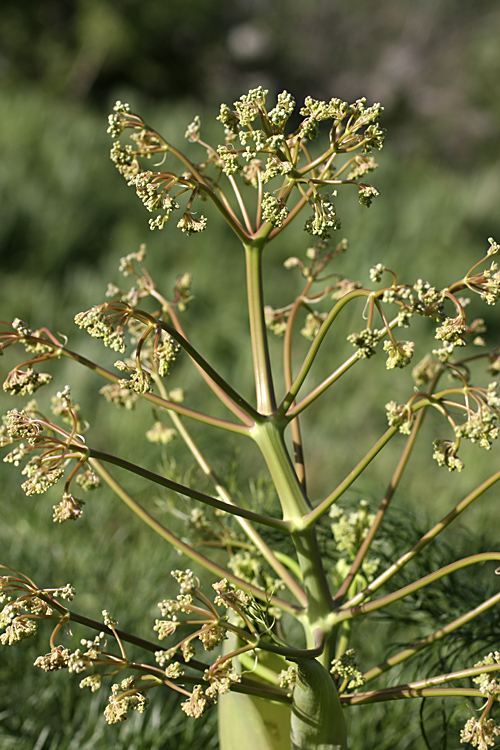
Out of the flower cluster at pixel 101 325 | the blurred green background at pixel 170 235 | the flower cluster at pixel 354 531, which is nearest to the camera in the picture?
the flower cluster at pixel 101 325

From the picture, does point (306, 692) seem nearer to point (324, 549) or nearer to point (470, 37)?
point (324, 549)

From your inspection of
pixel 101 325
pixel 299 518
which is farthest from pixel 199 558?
pixel 101 325

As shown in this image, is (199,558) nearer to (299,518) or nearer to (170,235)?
(299,518)

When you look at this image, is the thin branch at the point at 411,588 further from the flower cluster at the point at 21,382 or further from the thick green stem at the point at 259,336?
the flower cluster at the point at 21,382

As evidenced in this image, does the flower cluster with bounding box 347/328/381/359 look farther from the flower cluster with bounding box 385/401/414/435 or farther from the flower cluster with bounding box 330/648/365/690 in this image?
the flower cluster with bounding box 330/648/365/690

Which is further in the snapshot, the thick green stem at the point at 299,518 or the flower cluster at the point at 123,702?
the thick green stem at the point at 299,518

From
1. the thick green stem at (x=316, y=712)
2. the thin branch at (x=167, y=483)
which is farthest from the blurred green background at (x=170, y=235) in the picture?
the thin branch at (x=167, y=483)

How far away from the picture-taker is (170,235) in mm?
3127

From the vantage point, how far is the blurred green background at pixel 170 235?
92 cm

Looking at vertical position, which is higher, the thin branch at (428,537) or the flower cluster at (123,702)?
the thin branch at (428,537)

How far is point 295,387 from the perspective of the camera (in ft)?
1.64

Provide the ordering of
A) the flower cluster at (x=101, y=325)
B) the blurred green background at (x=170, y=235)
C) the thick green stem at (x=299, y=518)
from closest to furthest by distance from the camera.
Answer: the flower cluster at (x=101, y=325), the thick green stem at (x=299, y=518), the blurred green background at (x=170, y=235)

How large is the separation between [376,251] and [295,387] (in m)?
2.49

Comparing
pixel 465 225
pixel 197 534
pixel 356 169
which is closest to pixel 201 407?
pixel 197 534
